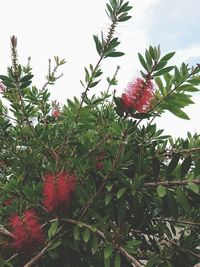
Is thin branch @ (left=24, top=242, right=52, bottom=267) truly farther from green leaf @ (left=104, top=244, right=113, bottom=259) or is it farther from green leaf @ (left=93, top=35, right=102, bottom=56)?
green leaf @ (left=93, top=35, right=102, bottom=56)

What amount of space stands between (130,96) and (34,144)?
33.3 inches

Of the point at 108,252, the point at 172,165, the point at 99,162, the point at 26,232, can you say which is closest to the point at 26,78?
the point at 99,162

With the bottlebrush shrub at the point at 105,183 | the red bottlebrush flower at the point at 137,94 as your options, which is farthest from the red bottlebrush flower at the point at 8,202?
the red bottlebrush flower at the point at 137,94

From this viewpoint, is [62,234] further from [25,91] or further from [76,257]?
[25,91]

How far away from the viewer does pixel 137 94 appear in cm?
171

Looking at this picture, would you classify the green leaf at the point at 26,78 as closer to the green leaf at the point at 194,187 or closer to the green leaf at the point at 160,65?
the green leaf at the point at 160,65

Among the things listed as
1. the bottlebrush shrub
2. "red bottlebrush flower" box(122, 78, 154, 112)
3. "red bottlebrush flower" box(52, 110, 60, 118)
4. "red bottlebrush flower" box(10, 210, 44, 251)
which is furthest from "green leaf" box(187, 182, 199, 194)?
"red bottlebrush flower" box(52, 110, 60, 118)

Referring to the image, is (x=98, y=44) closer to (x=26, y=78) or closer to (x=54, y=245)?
(x=26, y=78)

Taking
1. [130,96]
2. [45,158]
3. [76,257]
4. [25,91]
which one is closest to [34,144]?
[45,158]

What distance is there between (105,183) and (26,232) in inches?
17.8

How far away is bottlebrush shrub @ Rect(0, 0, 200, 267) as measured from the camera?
6.05 ft

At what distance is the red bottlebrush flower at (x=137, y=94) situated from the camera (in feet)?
5.63

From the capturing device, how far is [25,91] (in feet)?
8.88

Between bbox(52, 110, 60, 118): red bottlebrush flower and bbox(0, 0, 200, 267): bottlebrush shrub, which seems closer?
bbox(0, 0, 200, 267): bottlebrush shrub
